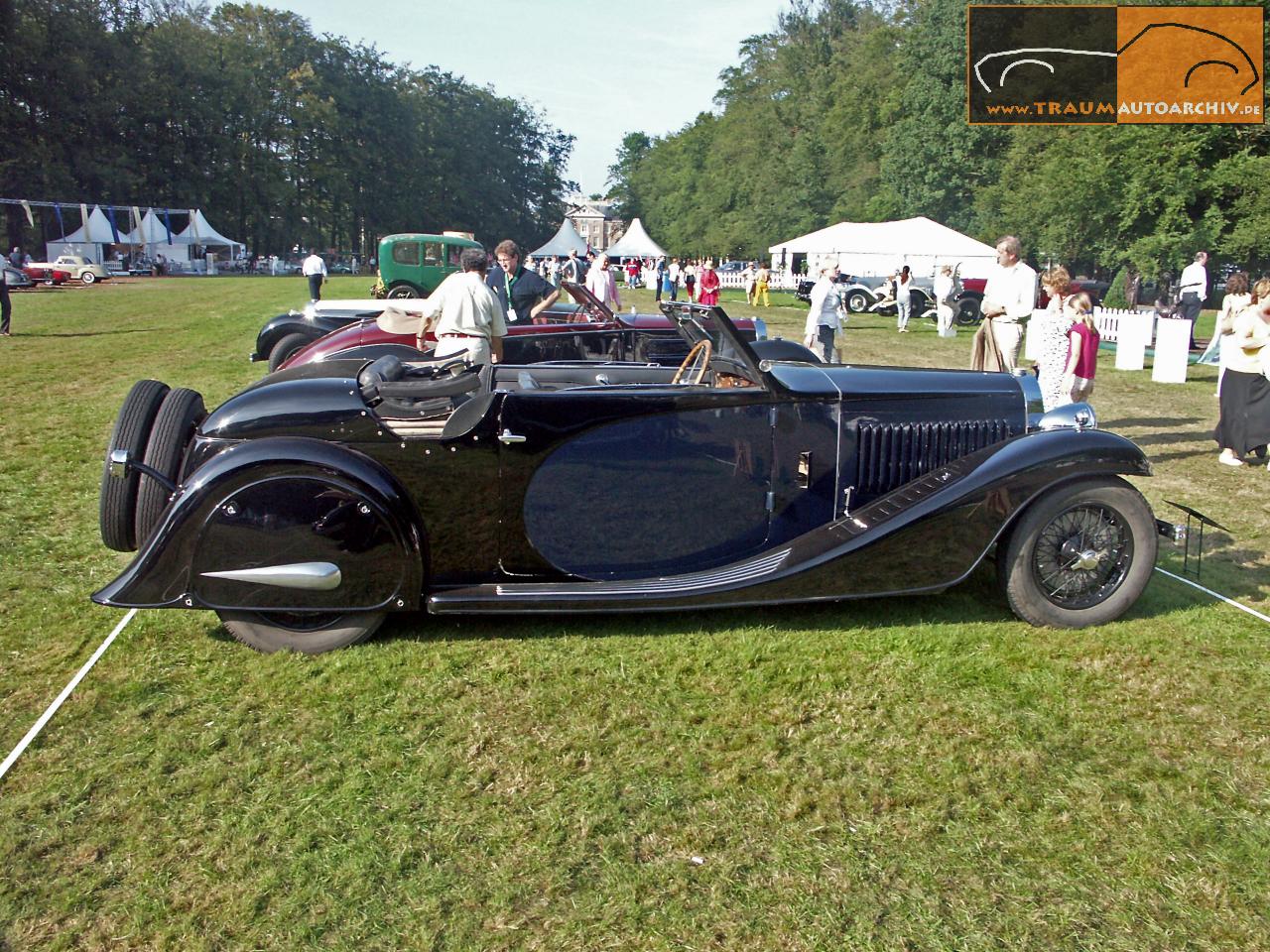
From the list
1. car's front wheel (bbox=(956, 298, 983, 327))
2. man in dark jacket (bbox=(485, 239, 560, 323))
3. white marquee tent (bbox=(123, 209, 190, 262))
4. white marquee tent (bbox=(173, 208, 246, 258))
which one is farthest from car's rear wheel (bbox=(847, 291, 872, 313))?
white marquee tent (bbox=(173, 208, 246, 258))

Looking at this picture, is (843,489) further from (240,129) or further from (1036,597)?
(240,129)

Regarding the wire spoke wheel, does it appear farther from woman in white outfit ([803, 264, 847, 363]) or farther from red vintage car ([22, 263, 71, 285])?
red vintage car ([22, 263, 71, 285])

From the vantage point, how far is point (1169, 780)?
315cm

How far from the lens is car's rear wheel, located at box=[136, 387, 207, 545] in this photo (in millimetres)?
4270

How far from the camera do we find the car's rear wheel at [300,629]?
3.98 metres

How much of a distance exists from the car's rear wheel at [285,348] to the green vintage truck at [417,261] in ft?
53.5

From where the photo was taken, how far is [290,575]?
150 inches

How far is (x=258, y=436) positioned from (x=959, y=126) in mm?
50866

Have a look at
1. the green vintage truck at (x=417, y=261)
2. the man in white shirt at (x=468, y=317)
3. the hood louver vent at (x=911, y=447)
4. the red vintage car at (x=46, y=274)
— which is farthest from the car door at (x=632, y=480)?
the red vintage car at (x=46, y=274)

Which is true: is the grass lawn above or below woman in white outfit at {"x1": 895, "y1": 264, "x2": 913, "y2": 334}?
below

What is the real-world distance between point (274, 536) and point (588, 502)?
4.14 feet

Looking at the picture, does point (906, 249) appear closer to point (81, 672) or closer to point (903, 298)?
point (903, 298)

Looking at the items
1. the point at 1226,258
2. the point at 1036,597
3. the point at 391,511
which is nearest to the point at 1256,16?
the point at 1226,258

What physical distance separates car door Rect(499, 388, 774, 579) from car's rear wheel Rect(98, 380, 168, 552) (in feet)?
5.48
